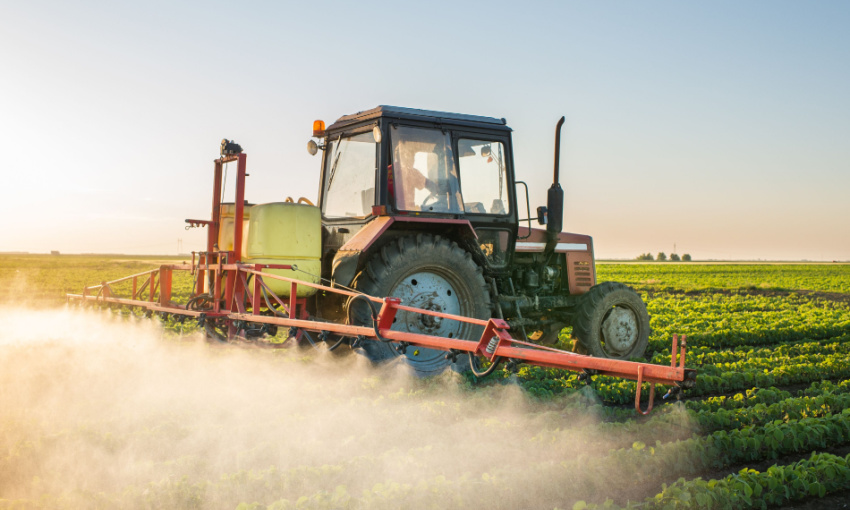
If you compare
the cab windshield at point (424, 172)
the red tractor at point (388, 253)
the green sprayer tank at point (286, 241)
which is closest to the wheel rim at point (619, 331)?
the red tractor at point (388, 253)

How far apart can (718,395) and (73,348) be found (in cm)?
649

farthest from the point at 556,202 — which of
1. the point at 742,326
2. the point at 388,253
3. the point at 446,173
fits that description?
the point at 742,326

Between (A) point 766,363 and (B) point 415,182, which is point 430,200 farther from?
(A) point 766,363

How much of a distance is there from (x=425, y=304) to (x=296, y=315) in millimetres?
1146

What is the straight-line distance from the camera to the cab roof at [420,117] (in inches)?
243

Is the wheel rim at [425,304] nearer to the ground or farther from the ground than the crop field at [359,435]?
farther from the ground

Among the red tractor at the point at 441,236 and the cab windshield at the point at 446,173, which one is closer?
the red tractor at the point at 441,236

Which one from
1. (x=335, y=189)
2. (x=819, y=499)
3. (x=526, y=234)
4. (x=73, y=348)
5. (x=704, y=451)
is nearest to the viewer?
(x=819, y=499)

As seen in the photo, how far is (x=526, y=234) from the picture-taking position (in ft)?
24.4

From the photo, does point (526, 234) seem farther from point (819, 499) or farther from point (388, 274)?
point (819, 499)

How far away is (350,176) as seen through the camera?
6.57 meters

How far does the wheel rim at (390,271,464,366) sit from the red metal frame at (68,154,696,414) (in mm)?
163

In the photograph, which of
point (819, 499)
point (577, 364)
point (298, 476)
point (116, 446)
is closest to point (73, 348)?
point (116, 446)

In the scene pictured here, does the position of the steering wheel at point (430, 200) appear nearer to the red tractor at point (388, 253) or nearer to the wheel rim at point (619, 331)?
the red tractor at point (388, 253)
